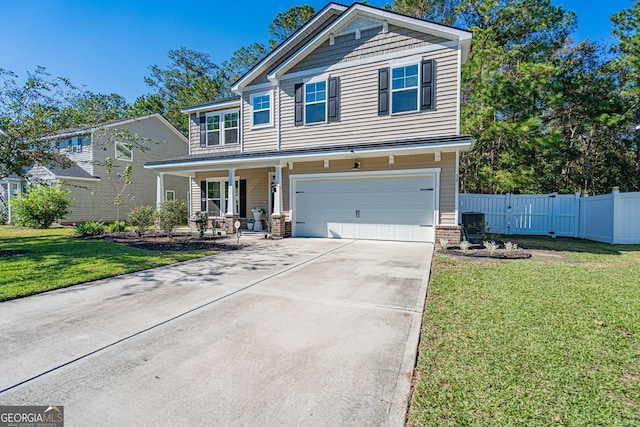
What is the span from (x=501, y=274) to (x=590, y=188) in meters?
21.4

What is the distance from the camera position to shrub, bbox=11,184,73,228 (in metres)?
15.1

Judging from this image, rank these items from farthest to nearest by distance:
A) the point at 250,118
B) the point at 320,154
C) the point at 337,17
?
1. the point at 250,118
2. the point at 337,17
3. the point at 320,154

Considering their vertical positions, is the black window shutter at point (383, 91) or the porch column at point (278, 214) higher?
the black window shutter at point (383, 91)

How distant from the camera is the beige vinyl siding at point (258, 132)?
12.6m

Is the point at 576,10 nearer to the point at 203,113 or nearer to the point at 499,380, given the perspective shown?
the point at 203,113

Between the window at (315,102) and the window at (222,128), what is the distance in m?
4.20

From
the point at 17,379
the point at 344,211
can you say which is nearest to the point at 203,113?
the point at 344,211

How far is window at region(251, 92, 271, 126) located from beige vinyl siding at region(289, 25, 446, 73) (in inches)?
64.2

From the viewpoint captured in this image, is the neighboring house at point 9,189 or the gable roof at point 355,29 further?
the neighboring house at point 9,189

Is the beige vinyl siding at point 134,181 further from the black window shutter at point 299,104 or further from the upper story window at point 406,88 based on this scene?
the upper story window at point 406,88

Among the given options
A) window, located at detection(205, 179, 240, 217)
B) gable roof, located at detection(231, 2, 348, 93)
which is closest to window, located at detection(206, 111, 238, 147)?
gable roof, located at detection(231, 2, 348, 93)

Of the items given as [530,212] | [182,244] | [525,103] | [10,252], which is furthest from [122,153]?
[525,103]

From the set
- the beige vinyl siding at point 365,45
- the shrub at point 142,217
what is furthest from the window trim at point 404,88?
the shrub at point 142,217

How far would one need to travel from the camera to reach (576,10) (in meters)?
15.5
